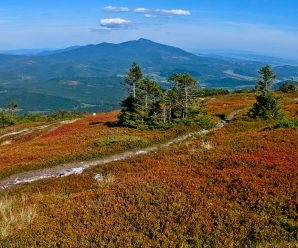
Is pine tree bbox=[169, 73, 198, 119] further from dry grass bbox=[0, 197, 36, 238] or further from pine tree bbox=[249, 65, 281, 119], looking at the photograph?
dry grass bbox=[0, 197, 36, 238]

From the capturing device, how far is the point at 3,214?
43.8 ft

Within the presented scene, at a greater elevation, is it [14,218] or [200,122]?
[14,218]

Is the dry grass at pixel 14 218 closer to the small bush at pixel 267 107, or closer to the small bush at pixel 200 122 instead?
the small bush at pixel 200 122

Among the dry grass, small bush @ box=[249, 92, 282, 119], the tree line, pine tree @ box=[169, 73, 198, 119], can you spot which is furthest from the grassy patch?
the dry grass

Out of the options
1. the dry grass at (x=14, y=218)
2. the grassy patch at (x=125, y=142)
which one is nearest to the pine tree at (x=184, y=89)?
the grassy patch at (x=125, y=142)

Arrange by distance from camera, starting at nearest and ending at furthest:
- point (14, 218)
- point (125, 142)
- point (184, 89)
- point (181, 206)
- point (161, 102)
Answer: point (14, 218), point (181, 206), point (125, 142), point (184, 89), point (161, 102)

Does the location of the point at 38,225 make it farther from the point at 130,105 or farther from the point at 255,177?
the point at 130,105

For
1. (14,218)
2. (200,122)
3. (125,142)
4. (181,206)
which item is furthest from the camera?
(200,122)

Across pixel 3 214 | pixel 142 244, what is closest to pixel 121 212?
pixel 142 244

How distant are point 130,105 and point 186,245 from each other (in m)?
36.5

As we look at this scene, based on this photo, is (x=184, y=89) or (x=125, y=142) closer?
(x=125, y=142)

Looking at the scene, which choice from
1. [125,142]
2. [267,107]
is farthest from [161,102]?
[267,107]

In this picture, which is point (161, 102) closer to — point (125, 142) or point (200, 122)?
point (200, 122)

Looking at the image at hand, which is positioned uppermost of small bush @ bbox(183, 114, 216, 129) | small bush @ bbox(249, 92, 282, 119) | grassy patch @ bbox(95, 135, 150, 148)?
small bush @ bbox(249, 92, 282, 119)
